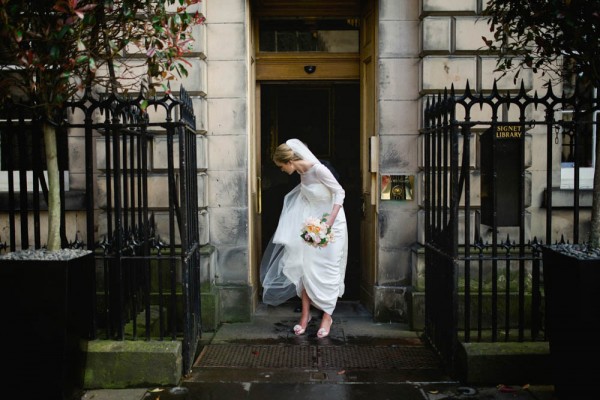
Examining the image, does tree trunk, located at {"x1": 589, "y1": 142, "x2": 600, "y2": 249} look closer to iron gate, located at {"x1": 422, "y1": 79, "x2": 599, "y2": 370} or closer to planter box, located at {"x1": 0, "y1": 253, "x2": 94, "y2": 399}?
iron gate, located at {"x1": 422, "y1": 79, "x2": 599, "y2": 370}

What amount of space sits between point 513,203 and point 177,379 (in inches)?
130

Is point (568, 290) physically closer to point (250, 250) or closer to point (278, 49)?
point (250, 250)

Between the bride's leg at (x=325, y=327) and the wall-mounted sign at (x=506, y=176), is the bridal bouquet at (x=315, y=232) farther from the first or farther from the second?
the wall-mounted sign at (x=506, y=176)

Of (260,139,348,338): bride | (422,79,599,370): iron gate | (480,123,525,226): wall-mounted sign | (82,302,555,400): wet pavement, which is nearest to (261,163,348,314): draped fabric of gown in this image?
(260,139,348,338): bride

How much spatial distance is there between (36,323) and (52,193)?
1057 mm

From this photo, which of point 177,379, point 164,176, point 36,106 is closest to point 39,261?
point 36,106

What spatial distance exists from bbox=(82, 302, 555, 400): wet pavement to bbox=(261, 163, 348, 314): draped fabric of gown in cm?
45

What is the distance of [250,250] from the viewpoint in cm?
691

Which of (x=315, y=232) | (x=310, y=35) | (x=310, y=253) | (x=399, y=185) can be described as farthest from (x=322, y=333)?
(x=310, y=35)

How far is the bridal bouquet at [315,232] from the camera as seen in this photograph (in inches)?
238

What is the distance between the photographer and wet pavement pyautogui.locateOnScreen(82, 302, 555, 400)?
4.60m

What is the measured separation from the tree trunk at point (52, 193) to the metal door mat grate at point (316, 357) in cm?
171

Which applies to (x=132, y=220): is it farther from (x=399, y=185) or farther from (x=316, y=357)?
(x=399, y=185)

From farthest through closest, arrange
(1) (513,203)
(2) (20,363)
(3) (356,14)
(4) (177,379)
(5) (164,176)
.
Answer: (3) (356,14) < (5) (164,176) < (1) (513,203) < (4) (177,379) < (2) (20,363)
